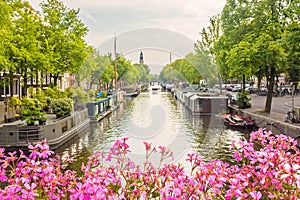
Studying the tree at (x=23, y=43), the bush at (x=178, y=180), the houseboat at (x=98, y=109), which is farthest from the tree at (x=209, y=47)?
the bush at (x=178, y=180)

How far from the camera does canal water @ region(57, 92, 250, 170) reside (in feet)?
58.2

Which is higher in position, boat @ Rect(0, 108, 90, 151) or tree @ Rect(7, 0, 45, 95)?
tree @ Rect(7, 0, 45, 95)

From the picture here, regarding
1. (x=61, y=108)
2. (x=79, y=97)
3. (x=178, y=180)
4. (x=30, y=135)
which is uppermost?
(x=178, y=180)

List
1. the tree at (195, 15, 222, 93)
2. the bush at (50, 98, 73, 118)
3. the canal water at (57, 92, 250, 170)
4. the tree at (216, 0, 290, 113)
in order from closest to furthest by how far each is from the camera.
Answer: the canal water at (57, 92, 250, 170)
the bush at (50, 98, 73, 118)
the tree at (216, 0, 290, 113)
the tree at (195, 15, 222, 93)

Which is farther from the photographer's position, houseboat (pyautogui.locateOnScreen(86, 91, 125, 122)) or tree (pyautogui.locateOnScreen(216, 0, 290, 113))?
houseboat (pyautogui.locateOnScreen(86, 91, 125, 122))

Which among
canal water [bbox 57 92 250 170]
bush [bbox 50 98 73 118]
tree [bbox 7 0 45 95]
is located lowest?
canal water [bbox 57 92 250 170]

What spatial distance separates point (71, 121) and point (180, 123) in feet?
34.8

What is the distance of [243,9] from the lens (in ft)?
95.5

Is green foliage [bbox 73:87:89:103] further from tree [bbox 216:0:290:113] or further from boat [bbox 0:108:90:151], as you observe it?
tree [bbox 216:0:290:113]

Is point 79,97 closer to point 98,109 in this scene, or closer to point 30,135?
point 98,109

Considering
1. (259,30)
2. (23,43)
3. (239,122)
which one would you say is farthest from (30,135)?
(259,30)

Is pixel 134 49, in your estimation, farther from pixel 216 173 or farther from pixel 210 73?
pixel 216 173

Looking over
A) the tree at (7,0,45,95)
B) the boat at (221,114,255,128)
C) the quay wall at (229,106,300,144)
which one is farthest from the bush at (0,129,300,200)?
the tree at (7,0,45,95)

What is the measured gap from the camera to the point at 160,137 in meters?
24.0
